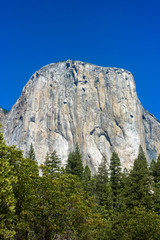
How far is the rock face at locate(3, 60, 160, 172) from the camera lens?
116 meters

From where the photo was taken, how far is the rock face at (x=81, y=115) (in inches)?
4560

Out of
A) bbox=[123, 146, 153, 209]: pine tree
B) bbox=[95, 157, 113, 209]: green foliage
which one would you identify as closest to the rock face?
bbox=[95, 157, 113, 209]: green foliage

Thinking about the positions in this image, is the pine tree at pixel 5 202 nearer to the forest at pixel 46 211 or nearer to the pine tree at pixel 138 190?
the forest at pixel 46 211

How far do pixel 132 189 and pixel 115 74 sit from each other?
347 feet

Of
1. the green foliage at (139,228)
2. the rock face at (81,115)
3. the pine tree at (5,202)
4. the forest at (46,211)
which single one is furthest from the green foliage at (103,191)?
the rock face at (81,115)

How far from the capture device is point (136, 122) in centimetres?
12675

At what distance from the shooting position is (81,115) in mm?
124125

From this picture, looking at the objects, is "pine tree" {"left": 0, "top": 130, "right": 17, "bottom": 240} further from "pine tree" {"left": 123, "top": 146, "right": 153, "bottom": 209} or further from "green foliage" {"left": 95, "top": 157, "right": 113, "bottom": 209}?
"green foliage" {"left": 95, "top": 157, "right": 113, "bottom": 209}

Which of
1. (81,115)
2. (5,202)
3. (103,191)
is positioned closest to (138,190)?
(103,191)

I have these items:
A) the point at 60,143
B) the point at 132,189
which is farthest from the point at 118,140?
the point at 132,189

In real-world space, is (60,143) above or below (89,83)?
below

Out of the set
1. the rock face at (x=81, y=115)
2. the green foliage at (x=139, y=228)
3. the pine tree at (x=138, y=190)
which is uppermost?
the rock face at (x=81, y=115)

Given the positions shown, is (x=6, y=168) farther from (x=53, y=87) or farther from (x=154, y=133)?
(x=154, y=133)

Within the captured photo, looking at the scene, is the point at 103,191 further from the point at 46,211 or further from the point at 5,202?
the point at 5,202
